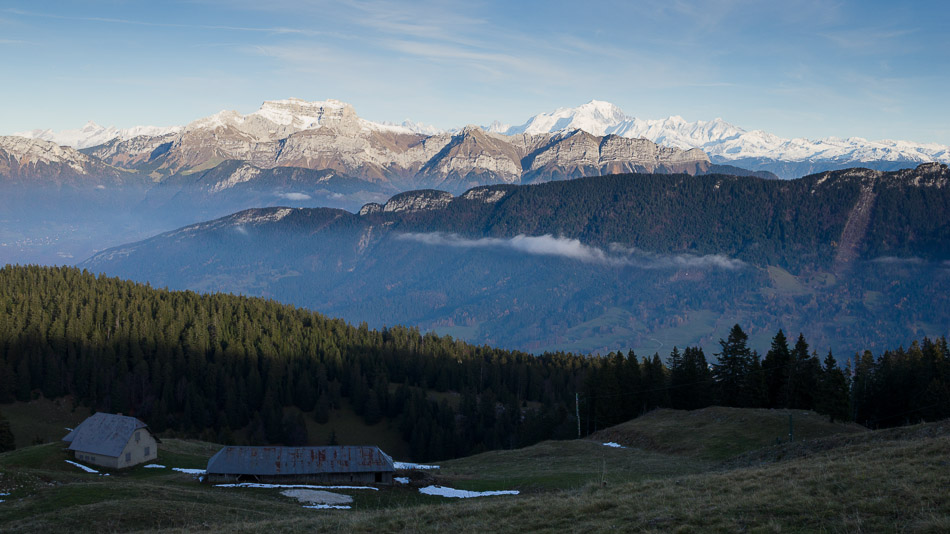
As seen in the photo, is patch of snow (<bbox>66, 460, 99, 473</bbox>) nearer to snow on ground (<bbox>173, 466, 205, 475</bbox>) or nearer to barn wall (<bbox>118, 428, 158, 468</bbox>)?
barn wall (<bbox>118, 428, 158, 468</bbox>)

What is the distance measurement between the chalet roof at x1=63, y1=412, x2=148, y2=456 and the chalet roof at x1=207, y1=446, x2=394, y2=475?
17.7m

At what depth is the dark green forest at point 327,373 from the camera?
89.3m

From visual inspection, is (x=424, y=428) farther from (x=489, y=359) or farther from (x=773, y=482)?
(x=773, y=482)

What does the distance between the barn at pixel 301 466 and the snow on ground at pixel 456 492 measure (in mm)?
6743

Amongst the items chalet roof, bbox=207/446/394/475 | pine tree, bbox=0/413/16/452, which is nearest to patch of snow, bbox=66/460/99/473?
chalet roof, bbox=207/446/394/475

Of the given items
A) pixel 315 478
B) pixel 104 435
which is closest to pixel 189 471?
pixel 104 435

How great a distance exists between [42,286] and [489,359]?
114 metres

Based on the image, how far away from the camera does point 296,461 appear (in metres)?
60.2

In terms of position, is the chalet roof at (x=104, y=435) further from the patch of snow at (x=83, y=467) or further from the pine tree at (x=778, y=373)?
the pine tree at (x=778, y=373)

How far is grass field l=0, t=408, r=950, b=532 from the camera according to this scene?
21078 mm

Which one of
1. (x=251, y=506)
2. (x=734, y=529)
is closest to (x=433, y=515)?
(x=734, y=529)

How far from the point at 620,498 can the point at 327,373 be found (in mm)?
125920

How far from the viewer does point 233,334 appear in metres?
153

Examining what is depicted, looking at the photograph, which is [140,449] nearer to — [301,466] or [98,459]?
[98,459]
